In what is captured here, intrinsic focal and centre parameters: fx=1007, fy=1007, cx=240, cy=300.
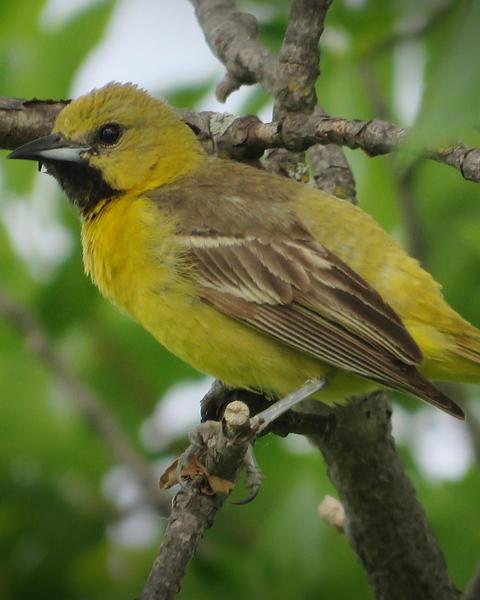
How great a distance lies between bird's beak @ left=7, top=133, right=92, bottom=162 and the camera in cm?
455

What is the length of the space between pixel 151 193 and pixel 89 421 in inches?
45.0

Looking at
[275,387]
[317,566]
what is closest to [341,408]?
[275,387]

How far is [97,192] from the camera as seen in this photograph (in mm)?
4980

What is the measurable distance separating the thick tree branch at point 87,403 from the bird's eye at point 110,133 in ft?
3.08

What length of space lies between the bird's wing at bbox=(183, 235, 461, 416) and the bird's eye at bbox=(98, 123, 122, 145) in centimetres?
91

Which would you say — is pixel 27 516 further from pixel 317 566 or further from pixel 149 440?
pixel 317 566

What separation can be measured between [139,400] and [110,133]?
1.39m

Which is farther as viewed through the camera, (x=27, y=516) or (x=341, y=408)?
(x=27, y=516)

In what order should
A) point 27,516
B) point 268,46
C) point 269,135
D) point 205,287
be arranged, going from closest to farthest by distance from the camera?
point 269,135 → point 205,287 → point 27,516 → point 268,46

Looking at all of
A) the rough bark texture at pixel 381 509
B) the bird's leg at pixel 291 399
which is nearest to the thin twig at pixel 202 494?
the bird's leg at pixel 291 399

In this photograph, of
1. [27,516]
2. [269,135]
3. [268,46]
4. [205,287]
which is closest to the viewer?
[269,135]

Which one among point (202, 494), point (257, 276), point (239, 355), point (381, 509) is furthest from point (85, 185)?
point (202, 494)

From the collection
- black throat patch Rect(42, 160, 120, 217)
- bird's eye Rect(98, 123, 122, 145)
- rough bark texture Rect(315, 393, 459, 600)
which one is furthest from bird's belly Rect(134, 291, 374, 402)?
bird's eye Rect(98, 123, 122, 145)

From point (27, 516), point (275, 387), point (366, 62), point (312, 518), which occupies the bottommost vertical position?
point (27, 516)
